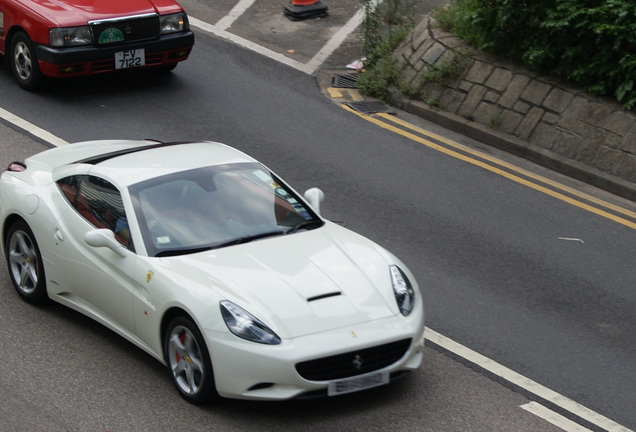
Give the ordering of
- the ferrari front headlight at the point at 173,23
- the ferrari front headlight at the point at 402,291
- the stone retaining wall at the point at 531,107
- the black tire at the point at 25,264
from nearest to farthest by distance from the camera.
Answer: the ferrari front headlight at the point at 402,291, the black tire at the point at 25,264, the stone retaining wall at the point at 531,107, the ferrari front headlight at the point at 173,23

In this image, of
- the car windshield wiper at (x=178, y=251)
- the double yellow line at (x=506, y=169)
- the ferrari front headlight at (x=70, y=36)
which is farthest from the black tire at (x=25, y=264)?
the double yellow line at (x=506, y=169)

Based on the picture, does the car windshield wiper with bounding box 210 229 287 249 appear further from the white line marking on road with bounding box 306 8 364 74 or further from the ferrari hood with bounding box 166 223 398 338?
the white line marking on road with bounding box 306 8 364 74

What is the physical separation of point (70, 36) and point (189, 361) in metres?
7.08

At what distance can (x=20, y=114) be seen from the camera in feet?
39.0

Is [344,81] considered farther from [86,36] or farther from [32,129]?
[32,129]

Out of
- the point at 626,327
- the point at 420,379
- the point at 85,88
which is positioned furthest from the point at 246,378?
the point at 85,88

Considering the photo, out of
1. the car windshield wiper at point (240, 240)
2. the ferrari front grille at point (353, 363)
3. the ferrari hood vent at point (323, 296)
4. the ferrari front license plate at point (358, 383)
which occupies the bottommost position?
the ferrari front license plate at point (358, 383)

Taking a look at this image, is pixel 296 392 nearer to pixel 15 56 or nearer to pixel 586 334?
pixel 586 334

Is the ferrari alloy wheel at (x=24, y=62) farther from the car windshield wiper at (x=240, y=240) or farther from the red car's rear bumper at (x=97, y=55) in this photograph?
the car windshield wiper at (x=240, y=240)

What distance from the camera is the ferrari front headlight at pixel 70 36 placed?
12125 millimetres

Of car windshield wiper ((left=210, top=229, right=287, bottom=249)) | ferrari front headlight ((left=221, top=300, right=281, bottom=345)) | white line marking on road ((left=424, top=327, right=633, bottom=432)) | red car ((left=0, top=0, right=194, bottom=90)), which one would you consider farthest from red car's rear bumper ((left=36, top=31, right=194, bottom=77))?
ferrari front headlight ((left=221, top=300, right=281, bottom=345))

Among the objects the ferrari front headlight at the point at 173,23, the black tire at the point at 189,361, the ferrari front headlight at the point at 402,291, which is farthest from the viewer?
the ferrari front headlight at the point at 173,23

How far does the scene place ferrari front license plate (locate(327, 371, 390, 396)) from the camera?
5.97m

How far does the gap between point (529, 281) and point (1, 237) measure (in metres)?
4.34
